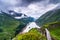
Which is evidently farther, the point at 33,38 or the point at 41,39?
the point at 41,39

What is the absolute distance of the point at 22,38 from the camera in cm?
5141

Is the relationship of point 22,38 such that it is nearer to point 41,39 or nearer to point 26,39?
point 26,39

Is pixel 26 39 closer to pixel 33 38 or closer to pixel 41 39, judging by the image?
pixel 33 38

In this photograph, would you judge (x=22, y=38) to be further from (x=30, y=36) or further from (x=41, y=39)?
(x=41, y=39)

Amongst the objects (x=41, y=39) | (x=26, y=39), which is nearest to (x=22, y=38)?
(x=26, y=39)

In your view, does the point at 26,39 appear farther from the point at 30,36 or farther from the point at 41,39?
the point at 41,39

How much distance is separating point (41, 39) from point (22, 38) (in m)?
5.68

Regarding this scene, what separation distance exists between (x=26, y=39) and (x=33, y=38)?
1.83 meters

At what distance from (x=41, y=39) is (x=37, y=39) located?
2.92 metres

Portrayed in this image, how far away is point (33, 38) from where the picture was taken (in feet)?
165

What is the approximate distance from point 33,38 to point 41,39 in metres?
4.19

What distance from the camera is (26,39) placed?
50.8m

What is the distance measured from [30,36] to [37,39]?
2.02 meters

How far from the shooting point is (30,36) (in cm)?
5181
